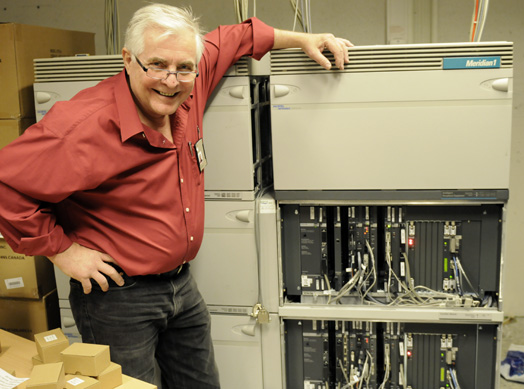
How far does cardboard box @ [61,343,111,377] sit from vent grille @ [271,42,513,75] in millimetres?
1026

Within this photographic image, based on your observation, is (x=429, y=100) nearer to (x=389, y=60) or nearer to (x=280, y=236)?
(x=389, y=60)

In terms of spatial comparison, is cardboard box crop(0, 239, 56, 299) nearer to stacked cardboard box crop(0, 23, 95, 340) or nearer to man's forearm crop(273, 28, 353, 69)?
stacked cardboard box crop(0, 23, 95, 340)

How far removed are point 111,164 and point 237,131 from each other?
0.55 m

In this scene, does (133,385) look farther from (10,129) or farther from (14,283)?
(10,129)

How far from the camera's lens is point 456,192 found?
5.91ft

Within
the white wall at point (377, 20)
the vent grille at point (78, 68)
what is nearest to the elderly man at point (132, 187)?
the vent grille at point (78, 68)

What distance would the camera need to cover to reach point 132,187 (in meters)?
1.51

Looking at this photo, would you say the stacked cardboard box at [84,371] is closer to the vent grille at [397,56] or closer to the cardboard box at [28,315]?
the cardboard box at [28,315]

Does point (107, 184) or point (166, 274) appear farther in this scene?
point (166, 274)

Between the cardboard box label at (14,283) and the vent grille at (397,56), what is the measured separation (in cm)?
127

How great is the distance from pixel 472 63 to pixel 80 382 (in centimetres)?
144

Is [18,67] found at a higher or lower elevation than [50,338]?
higher

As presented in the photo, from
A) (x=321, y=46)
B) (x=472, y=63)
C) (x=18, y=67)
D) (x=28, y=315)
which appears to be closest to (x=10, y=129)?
(x=18, y=67)

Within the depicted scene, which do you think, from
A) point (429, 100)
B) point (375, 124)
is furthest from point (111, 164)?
point (429, 100)
